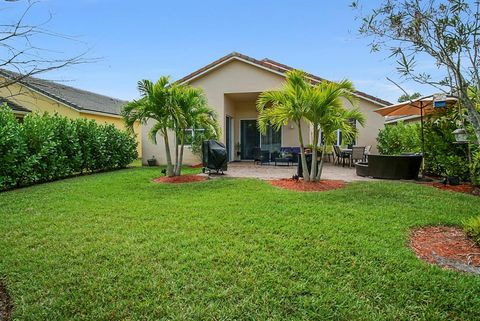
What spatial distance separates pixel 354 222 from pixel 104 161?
11.9 m

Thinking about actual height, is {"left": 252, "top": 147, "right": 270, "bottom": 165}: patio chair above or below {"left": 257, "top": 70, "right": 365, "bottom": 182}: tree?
below

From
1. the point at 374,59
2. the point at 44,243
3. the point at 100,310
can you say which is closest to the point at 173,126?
the point at 44,243

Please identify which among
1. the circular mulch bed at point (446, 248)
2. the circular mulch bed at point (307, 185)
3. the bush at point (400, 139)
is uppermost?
the bush at point (400, 139)

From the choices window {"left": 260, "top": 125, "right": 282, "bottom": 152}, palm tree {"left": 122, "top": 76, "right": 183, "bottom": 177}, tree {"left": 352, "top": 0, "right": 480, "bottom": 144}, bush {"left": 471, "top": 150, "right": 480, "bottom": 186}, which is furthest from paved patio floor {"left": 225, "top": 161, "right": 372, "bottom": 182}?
tree {"left": 352, "top": 0, "right": 480, "bottom": 144}

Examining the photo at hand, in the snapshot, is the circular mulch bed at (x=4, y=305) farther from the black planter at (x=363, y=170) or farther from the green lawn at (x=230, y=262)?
the black planter at (x=363, y=170)

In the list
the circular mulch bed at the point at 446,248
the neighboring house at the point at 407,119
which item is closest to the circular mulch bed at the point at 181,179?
the circular mulch bed at the point at 446,248

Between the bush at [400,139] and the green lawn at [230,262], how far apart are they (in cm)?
532

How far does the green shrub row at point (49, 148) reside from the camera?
29.2 feet

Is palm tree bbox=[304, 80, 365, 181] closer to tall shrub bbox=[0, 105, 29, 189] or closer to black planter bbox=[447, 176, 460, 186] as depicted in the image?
black planter bbox=[447, 176, 460, 186]

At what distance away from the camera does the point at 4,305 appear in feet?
10.5

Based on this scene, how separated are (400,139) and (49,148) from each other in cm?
1395

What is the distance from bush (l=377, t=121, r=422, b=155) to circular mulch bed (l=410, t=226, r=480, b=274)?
282 inches

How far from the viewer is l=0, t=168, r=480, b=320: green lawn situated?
306 centimetres

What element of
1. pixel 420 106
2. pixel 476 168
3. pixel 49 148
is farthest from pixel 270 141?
pixel 49 148
